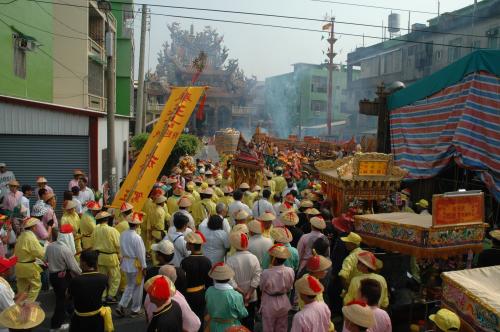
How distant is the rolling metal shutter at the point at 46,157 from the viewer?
11547 millimetres

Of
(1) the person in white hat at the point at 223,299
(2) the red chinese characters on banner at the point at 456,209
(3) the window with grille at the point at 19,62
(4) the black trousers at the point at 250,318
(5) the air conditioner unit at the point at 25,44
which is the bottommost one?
(4) the black trousers at the point at 250,318

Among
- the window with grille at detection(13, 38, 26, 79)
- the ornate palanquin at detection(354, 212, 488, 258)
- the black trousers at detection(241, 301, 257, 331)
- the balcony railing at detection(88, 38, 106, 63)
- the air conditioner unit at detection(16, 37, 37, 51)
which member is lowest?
the black trousers at detection(241, 301, 257, 331)

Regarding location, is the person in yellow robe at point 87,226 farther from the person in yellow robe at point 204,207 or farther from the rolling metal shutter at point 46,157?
the rolling metal shutter at point 46,157

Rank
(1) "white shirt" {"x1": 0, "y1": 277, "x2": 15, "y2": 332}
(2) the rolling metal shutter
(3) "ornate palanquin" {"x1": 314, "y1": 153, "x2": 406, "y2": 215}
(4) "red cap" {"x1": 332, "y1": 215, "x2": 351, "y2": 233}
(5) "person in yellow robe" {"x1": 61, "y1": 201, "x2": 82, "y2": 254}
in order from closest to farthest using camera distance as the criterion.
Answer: (1) "white shirt" {"x1": 0, "y1": 277, "x2": 15, "y2": 332} → (4) "red cap" {"x1": 332, "y1": 215, "x2": 351, "y2": 233} → (5) "person in yellow robe" {"x1": 61, "y1": 201, "x2": 82, "y2": 254} → (3) "ornate palanquin" {"x1": 314, "y1": 153, "x2": 406, "y2": 215} → (2) the rolling metal shutter

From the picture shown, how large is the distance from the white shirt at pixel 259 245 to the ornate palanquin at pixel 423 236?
4.76ft

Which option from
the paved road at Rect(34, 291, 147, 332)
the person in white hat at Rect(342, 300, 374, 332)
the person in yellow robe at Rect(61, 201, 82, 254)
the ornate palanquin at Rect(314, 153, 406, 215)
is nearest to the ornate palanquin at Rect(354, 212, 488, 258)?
the person in white hat at Rect(342, 300, 374, 332)

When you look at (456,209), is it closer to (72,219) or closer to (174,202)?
(174,202)

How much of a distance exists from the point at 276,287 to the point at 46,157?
8910mm

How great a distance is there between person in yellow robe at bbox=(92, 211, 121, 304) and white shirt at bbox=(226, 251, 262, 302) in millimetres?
2188

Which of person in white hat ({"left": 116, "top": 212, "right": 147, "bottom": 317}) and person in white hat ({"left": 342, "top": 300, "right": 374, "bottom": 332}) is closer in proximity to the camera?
person in white hat ({"left": 342, "top": 300, "right": 374, "bottom": 332})

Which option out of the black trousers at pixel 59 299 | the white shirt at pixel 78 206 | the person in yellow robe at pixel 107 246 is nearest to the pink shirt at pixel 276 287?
the person in yellow robe at pixel 107 246

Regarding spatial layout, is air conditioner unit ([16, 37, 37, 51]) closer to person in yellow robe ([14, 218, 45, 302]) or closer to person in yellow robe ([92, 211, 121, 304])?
person in yellow robe ([92, 211, 121, 304])

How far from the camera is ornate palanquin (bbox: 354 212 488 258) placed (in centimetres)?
560

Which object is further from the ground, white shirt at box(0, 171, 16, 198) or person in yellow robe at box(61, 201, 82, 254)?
white shirt at box(0, 171, 16, 198)
